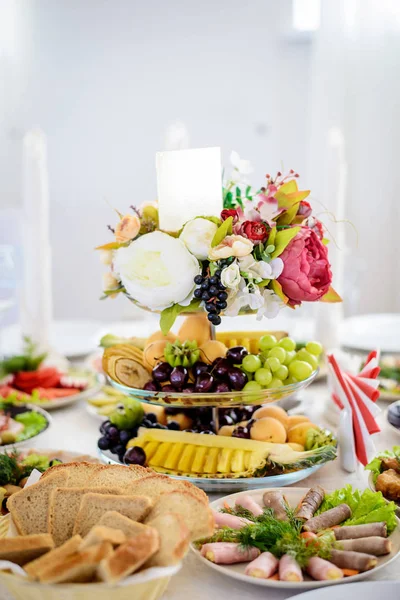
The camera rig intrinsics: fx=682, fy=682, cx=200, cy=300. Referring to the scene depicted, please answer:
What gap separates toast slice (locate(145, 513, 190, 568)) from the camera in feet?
2.92

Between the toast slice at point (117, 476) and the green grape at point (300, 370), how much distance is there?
0.45m

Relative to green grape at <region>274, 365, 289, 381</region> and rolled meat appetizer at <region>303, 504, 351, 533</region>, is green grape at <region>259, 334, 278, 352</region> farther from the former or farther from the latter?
rolled meat appetizer at <region>303, 504, 351, 533</region>

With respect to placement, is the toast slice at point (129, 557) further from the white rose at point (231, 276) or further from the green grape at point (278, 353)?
the green grape at point (278, 353)

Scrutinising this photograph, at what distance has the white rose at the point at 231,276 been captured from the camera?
130 centimetres

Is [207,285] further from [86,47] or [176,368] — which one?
[86,47]

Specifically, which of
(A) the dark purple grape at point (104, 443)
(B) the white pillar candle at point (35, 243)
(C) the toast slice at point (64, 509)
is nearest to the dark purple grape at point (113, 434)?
(A) the dark purple grape at point (104, 443)

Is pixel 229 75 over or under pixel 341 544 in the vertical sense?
over

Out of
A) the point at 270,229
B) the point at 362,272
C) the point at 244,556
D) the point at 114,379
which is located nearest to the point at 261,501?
the point at 244,556

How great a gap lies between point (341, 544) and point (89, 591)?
405 millimetres

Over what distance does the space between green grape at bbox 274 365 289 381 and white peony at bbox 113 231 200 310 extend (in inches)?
9.9

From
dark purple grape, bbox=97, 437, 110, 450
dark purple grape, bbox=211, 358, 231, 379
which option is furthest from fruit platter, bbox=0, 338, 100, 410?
dark purple grape, bbox=211, 358, 231, 379

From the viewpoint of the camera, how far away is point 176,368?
142 cm

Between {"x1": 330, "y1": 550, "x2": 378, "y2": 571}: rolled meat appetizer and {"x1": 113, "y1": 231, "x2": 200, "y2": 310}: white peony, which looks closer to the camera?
{"x1": 330, "y1": 550, "x2": 378, "y2": 571}: rolled meat appetizer

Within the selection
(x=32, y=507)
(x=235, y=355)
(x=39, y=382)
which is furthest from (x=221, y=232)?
(x=39, y=382)
